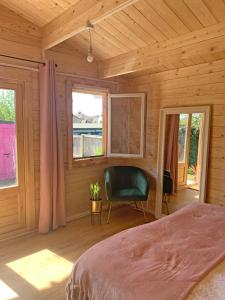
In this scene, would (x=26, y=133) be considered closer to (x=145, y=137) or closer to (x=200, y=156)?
(x=145, y=137)

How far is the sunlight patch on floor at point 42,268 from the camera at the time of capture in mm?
2146

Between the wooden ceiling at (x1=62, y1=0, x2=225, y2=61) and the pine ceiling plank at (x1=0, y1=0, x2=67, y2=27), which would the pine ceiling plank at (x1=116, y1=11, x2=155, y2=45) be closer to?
the wooden ceiling at (x1=62, y1=0, x2=225, y2=61)

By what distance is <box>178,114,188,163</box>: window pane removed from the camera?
3256 millimetres

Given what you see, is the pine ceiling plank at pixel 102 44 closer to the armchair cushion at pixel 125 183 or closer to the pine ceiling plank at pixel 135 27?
the pine ceiling plank at pixel 135 27

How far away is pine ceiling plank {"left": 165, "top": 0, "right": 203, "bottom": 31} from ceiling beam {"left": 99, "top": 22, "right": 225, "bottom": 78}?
0.27 ft

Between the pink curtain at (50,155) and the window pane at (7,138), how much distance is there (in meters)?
0.34

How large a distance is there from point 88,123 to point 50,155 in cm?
96

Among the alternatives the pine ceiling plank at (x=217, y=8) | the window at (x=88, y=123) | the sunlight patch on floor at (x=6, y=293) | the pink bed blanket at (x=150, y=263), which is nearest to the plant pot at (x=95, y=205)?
the window at (x=88, y=123)

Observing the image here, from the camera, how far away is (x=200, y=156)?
3.12 meters

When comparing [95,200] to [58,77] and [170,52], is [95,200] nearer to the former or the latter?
[58,77]

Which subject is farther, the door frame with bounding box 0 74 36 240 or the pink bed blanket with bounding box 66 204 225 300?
the door frame with bounding box 0 74 36 240

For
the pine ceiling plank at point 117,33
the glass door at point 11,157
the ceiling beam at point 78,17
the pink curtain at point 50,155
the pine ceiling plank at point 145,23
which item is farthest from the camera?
the pink curtain at point 50,155

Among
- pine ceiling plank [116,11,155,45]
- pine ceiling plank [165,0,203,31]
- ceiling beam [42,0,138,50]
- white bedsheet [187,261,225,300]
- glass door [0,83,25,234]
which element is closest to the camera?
white bedsheet [187,261,225,300]

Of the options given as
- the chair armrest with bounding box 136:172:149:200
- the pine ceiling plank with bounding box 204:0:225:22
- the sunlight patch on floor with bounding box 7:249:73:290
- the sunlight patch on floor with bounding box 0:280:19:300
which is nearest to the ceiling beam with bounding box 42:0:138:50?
the pine ceiling plank with bounding box 204:0:225:22
